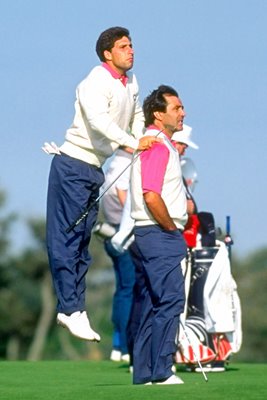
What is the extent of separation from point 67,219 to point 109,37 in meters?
1.21

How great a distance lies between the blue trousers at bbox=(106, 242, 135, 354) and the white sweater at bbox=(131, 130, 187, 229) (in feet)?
12.4

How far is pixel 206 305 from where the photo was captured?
14.3 meters

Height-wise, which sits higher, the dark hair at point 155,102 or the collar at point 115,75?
the collar at point 115,75

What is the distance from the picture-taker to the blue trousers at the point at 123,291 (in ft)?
51.8

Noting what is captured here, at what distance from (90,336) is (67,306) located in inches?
9.9

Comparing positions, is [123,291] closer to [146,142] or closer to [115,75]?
[115,75]

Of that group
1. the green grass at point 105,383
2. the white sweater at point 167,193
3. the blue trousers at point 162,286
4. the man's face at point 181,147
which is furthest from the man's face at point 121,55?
the man's face at point 181,147

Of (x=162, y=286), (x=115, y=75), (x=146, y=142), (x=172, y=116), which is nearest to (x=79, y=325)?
(x=162, y=286)

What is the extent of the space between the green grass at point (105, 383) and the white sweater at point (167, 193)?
1.07 metres

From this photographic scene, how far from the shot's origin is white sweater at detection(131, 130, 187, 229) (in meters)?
11.8

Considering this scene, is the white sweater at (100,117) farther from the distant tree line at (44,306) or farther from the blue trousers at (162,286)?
the distant tree line at (44,306)

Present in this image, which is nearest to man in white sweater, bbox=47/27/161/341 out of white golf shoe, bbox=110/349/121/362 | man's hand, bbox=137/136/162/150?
man's hand, bbox=137/136/162/150

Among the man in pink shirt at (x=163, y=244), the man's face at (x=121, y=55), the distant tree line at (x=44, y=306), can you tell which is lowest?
the distant tree line at (x=44, y=306)

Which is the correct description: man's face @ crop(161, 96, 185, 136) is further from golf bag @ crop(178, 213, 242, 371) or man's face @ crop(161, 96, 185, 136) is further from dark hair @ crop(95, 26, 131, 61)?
golf bag @ crop(178, 213, 242, 371)
